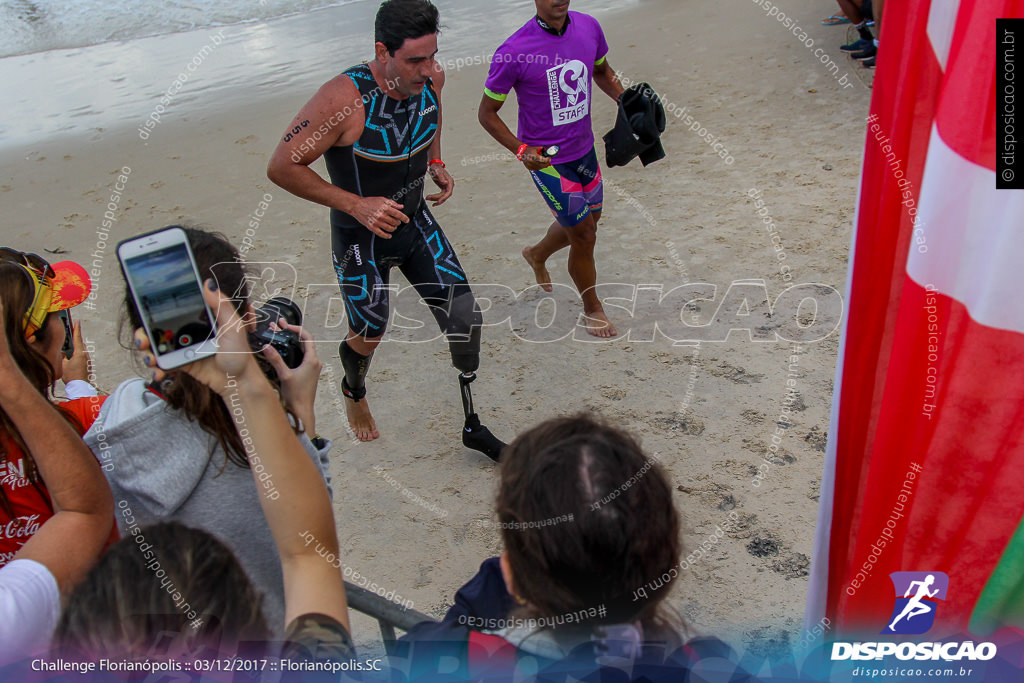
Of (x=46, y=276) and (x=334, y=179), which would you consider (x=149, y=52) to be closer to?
(x=334, y=179)

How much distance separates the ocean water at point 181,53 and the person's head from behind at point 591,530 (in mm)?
7761

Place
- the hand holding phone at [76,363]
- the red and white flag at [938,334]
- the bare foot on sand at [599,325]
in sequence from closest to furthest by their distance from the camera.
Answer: the red and white flag at [938,334], the hand holding phone at [76,363], the bare foot on sand at [599,325]

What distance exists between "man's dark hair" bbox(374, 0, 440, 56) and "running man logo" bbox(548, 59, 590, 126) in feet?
3.05

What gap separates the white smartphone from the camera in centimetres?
134

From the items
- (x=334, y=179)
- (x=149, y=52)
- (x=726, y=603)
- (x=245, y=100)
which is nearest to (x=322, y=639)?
(x=726, y=603)

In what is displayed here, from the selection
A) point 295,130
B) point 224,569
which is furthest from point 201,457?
point 295,130

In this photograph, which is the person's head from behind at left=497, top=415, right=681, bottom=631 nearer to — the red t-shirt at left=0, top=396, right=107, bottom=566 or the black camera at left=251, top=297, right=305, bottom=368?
the black camera at left=251, top=297, right=305, bottom=368

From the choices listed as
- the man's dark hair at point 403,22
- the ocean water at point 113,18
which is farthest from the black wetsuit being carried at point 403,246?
the ocean water at point 113,18

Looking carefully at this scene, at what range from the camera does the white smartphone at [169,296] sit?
1.34 metres

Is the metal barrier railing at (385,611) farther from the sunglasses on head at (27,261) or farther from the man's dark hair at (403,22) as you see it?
the man's dark hair at (403,22)

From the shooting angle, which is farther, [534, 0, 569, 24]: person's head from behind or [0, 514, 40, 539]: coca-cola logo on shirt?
[534, 0, 569, 24]: person's head from behind

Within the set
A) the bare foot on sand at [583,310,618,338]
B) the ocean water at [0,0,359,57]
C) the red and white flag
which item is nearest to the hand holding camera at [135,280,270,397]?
the red and white flag

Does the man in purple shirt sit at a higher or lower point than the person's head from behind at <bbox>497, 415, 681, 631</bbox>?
lower

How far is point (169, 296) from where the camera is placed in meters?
1.36
